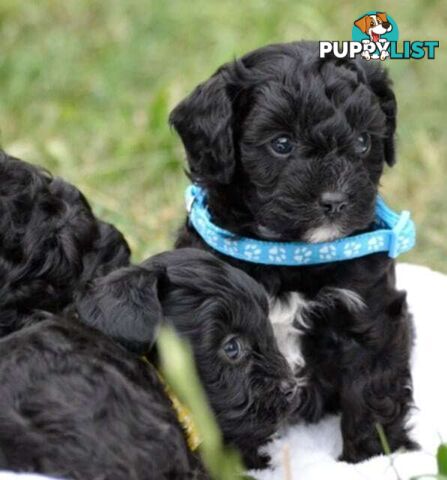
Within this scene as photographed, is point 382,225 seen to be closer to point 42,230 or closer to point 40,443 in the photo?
point 42,230

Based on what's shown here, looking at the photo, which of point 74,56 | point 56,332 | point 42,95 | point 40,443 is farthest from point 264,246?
point 74,56

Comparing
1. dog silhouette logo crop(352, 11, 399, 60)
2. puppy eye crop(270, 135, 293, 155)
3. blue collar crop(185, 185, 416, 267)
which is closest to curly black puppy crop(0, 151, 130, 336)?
blue collar crop(185, 185, 416, 267)

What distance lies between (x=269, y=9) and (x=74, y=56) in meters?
1.35

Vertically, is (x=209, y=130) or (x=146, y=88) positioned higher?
(x=209, y=130)

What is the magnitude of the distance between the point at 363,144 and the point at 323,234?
36cm

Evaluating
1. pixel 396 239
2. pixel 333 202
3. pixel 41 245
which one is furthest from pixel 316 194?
pixel 41 245

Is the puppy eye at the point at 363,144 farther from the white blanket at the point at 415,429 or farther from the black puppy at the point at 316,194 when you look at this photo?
the white blanket at the point at 415,429

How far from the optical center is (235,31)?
7691mm

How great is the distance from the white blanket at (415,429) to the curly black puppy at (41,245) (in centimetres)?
91

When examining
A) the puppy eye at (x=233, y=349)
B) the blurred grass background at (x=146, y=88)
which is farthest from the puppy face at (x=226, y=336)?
the blurred grass background at (x=146, y=88)

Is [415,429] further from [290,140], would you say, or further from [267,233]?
[290,140]

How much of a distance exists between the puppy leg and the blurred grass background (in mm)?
1747

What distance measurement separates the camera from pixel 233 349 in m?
3.46

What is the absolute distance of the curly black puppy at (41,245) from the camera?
387cm
